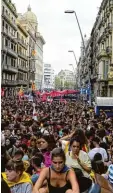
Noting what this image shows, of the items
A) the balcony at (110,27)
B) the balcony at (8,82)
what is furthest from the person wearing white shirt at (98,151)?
the balcony at (8,82)

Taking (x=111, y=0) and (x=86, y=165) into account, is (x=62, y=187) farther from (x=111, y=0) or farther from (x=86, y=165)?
(x=111, y=0)

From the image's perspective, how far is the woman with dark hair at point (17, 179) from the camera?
4848 mm

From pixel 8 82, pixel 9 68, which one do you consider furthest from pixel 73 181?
pixel 9 68

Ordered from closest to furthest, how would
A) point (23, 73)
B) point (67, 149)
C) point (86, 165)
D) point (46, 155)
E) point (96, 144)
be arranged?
1. point (86, 165)
2. point (67, 149)
3. point (46, 155)
4. point (96, 144)
5. point (23, 73)

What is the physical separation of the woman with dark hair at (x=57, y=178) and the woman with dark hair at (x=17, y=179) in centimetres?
42

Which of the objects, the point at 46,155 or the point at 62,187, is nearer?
the point at 62,187

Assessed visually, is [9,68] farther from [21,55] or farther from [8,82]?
[21,55]

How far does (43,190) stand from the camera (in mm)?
4297

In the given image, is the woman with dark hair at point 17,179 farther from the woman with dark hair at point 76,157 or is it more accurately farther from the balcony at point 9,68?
the balcony at point 9,68

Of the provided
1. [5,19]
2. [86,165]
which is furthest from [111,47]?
[86,165]

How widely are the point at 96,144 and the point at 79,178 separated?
4.28m

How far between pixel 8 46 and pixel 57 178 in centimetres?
6309

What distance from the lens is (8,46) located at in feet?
218

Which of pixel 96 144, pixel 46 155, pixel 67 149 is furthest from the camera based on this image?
pixel 96 144
